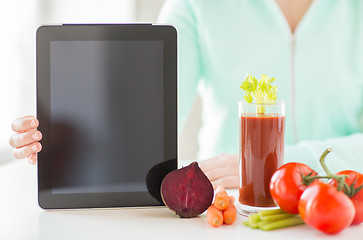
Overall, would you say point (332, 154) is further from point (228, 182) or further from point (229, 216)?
point (229, 216)

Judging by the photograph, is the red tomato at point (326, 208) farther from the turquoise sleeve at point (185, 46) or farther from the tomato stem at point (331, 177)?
the turquoise sleeve at point (185, 46)

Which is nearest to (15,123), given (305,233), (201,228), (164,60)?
(164,60)

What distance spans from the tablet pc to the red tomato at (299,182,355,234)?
27 cm

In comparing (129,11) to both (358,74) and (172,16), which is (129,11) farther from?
(358,74)

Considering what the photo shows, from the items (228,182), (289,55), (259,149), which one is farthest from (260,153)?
(289,55)

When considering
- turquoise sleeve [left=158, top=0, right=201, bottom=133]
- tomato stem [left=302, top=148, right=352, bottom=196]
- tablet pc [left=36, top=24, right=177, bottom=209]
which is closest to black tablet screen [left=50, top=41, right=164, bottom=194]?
tablet pc [left=36, top=24, right=177, bottom=209]

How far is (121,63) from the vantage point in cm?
83

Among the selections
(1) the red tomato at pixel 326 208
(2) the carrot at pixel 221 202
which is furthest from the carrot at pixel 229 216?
(1) the red tomato at pixel 326 208

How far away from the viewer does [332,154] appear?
1.19 metres

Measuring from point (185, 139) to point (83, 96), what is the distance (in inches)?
60.0

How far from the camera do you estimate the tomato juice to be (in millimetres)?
773

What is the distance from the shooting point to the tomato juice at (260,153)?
0.77m

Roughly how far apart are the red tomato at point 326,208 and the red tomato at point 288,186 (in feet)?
0.12

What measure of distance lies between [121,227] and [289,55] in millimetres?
1076
